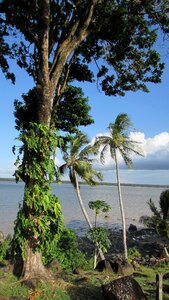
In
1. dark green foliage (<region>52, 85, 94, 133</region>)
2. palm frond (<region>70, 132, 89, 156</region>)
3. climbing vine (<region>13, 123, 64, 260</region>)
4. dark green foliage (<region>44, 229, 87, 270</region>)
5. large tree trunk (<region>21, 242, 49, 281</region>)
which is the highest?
dark green foliage (<region>52, 85, 94, 133</region>)

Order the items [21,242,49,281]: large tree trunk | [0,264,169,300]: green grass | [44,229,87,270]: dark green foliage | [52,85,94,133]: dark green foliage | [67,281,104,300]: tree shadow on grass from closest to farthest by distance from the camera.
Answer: [0,264,169,300]: green grass, [67,281,104,300]: tree shadow on grass, [21,242,49,281]: large tree trunk, [44,229,87,270]: dark green foliage, [52,85,94,133]: dark green foliage

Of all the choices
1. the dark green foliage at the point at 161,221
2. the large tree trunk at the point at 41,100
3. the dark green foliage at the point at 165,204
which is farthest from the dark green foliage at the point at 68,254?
the dark green foliage at the point at 165,204

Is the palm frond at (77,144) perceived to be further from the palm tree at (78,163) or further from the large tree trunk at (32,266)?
the large tree trunk at (32,266)

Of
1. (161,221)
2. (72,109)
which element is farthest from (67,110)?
(161,221)

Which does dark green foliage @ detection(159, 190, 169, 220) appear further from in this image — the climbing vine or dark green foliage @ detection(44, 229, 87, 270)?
the climbing vine

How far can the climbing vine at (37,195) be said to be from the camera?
9.48 meters

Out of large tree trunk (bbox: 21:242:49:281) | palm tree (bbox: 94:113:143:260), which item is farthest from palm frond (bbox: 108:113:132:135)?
large tree trunk (bbox: 21:242:49:281)

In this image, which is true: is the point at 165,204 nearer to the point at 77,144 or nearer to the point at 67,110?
the point at 77,144

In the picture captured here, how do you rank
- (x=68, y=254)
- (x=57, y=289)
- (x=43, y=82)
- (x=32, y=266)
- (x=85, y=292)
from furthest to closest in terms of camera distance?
(x=68, y=254), (x=43, y=82), (x=32, y=266), (x=85, y=292), (x=57, y=289)

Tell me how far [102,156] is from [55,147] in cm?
1196

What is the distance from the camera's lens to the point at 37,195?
9.48 meters

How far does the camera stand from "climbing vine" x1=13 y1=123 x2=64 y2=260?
31.1ft

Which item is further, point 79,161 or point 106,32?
point 79,161

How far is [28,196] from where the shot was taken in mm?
9453
